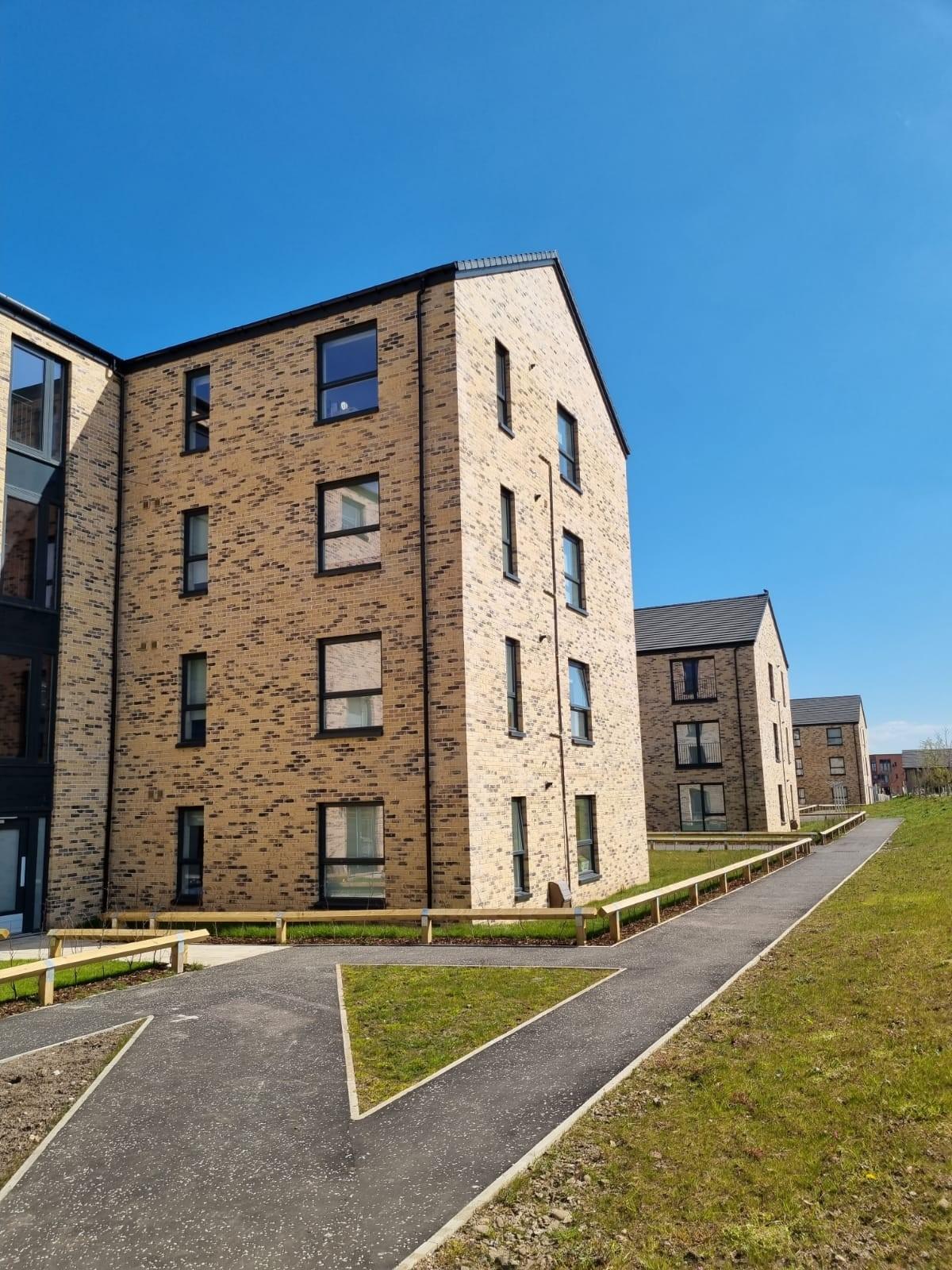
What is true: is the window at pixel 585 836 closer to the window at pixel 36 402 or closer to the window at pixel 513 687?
the window at pixel 513 687

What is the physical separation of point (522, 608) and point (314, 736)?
4682mm

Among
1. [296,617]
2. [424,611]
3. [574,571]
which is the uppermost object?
[574,571]

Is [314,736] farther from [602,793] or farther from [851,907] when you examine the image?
[851,907]

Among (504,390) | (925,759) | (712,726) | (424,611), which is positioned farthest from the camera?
(925,759)

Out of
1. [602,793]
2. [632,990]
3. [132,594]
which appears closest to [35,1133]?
[632,990]

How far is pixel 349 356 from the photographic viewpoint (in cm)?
1722

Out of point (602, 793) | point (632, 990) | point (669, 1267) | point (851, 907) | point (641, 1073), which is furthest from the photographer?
point (602, 793)

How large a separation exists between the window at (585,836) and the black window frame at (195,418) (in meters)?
10.8

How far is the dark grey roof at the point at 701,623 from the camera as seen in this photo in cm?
3844

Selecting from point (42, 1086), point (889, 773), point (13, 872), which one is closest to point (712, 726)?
point (13, 872)

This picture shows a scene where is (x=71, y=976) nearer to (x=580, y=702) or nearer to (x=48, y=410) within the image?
(x=48, y=410)

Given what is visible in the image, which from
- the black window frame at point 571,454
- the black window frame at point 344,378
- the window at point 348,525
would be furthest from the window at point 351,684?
the black window frame at point 571,454

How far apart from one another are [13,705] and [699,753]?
28.7 meters

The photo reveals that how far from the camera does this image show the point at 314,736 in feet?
52.1
